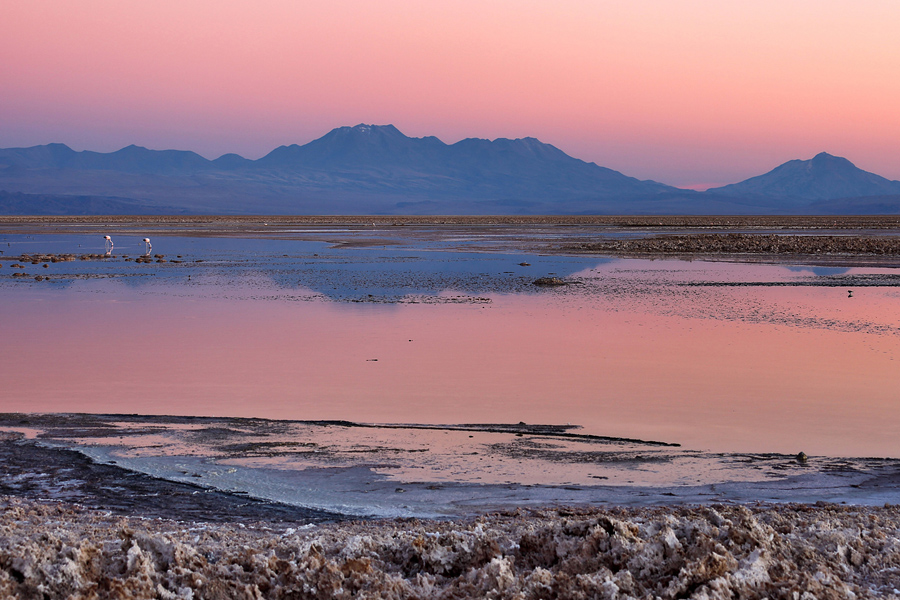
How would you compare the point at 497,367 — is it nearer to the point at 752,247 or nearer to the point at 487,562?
the point at 487,562

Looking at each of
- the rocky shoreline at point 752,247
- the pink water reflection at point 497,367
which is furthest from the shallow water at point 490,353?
the rocky shoreline at point 752,247

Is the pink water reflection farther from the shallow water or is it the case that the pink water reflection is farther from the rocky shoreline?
the rocky shoreline

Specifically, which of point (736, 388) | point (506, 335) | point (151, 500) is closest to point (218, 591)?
point (151, 500)

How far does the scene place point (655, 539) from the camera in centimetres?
400

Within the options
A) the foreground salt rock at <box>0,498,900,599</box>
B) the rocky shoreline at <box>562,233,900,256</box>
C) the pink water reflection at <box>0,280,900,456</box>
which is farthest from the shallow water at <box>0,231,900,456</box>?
the rocky shoreline at <box>562,233,900,256</box>

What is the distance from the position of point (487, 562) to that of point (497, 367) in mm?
7347

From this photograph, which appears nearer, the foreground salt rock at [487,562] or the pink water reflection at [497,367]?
the foreground salt rock at [487,562]

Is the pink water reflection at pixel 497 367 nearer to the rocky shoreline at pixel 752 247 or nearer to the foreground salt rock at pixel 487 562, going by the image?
the foreground salt rock at pixel 487 562

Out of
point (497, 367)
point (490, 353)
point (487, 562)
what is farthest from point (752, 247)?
point (487, 562)

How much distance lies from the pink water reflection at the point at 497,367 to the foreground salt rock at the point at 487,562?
368 cm

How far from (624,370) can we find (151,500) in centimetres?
675

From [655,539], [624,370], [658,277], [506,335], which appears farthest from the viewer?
[658,277]

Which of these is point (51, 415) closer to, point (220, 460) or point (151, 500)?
point (220, 460)

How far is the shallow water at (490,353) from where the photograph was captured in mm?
8898
